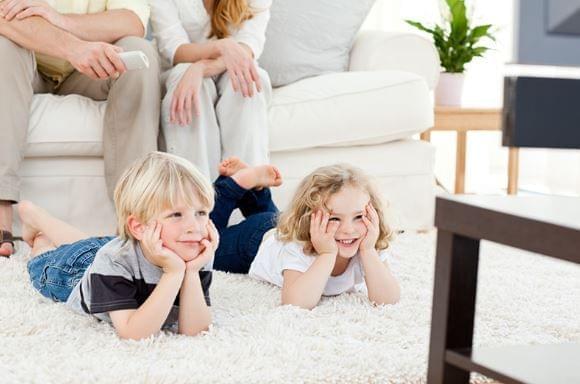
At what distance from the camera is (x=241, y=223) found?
2.21 meters

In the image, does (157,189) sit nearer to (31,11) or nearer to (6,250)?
(6,250)

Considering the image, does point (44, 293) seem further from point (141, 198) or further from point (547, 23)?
point (547, 23)

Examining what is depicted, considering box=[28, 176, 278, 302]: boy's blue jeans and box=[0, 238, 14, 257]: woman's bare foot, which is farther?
box=[0, 238, 14, 257]: woman's bare foot

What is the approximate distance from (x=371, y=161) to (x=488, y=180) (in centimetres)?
199

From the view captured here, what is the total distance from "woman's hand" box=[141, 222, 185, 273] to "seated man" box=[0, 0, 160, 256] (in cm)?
79

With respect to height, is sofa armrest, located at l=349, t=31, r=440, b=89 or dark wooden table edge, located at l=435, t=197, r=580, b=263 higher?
sofa armrest, located at l=349, t=31, r=440, b=89

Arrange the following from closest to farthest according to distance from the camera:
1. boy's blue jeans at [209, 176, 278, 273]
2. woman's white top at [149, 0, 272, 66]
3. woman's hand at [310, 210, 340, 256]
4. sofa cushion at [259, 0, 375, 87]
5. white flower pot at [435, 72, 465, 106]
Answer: woman's hand at [310, 210, 340, 256] < boy's blue jeans at [209, 176, 278, 273] < woman's white top at [149, 0, 272, 66] < sofa cushion at [259, 0, 375, 87] < white flower pot at [435, 72, 465, 106]

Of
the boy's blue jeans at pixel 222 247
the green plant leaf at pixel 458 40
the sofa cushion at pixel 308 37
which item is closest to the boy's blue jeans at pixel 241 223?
the boy's blue jeans at pixel 222 247

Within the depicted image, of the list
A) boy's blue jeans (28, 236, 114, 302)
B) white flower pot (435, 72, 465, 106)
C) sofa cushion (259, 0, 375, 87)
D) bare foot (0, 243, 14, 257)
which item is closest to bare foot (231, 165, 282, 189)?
boy's blue jeans (28, 236, 114, 302)

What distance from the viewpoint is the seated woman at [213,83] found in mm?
2504

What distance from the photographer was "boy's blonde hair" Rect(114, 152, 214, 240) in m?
1.60

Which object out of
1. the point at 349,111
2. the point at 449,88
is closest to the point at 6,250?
the point at 349,111

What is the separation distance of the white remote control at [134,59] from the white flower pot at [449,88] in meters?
1.47

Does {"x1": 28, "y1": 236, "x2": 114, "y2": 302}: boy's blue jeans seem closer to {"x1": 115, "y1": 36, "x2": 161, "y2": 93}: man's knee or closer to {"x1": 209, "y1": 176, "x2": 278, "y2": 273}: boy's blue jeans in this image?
{"x1": 209, "y1": 176, "x2": 278, "y2": 273}: boy's blue jeans
